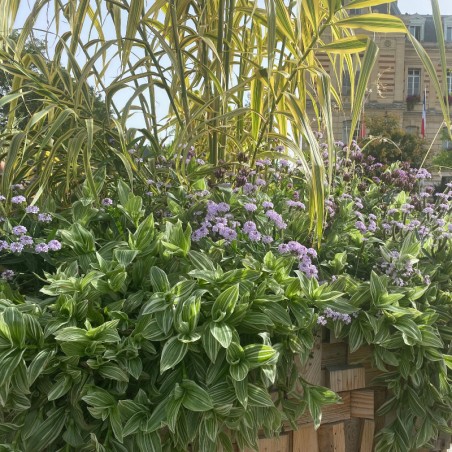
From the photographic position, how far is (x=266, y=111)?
7.16 ft

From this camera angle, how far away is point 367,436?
178 centimetres

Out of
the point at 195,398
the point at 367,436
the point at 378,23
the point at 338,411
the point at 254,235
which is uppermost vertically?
the point at 378,23

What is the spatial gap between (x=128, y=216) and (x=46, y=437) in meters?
0.68

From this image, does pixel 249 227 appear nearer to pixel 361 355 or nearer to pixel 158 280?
pixel 158 280

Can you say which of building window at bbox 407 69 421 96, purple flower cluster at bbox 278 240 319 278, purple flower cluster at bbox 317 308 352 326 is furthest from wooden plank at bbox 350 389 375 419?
building window at bbox 407 69 421 96

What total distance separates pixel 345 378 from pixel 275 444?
0.25 meters

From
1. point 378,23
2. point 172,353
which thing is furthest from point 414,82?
point 172,353

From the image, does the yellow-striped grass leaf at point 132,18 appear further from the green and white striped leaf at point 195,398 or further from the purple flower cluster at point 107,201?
the green and white striped leaf at point 195,398

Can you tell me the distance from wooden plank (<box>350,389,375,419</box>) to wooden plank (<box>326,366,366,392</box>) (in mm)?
23

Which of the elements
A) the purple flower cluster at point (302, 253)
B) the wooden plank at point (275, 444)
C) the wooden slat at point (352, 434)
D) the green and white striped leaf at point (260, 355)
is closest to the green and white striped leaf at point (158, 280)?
the green and white striped leaf at point (260, 355)

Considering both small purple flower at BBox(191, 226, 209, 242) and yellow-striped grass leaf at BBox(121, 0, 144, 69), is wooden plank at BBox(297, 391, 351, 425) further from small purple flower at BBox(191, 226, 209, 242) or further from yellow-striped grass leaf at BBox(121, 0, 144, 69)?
yellow-striped grass leaf at BBox(121, 0, 144, 69)

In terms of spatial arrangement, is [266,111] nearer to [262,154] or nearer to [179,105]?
[262,154]

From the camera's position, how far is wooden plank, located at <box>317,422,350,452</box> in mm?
1705

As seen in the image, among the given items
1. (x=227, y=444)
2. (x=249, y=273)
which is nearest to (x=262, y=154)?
(x=249, y=273)
